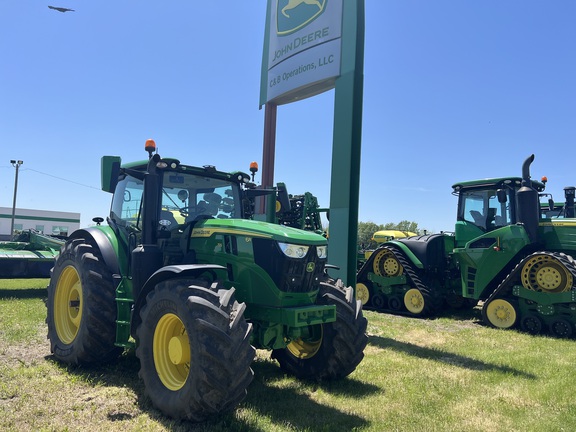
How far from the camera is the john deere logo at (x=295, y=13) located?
9.71 meters

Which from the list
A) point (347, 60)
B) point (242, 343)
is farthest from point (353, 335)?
point (347, 60)

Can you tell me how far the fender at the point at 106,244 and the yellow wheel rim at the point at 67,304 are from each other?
1.70 feet

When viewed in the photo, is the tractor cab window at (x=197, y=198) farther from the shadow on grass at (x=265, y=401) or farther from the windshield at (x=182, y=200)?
the shadow on grass at (x=265, y=401)

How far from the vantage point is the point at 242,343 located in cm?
390

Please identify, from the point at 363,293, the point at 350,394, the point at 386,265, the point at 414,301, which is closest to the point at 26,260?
the point at 363,293

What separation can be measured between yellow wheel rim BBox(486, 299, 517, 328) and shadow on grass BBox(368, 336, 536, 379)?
276 centimetres

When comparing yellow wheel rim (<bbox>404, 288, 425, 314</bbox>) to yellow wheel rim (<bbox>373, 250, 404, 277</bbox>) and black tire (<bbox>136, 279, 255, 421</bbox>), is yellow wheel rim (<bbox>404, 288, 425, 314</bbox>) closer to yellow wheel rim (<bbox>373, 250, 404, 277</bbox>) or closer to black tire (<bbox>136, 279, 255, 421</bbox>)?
yellow wheel rim (<bbox>373, 250, 404, 277</bbox>)

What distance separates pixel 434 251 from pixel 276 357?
22.4 feet

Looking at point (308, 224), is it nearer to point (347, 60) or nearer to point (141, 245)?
point (347, 60)

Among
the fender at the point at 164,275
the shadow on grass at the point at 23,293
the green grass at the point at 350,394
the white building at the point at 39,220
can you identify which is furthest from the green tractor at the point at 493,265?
the white building at the point at 39,220

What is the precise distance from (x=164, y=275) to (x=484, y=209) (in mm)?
8321

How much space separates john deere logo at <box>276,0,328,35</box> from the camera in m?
9.71

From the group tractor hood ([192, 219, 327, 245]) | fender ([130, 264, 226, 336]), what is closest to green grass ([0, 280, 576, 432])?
fender ([130, 264, 226, 336])

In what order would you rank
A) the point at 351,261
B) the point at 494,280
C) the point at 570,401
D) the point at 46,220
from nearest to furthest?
the point at 570,401 < the point at 351,261 < the point at 494,280 < the point at 46,220
